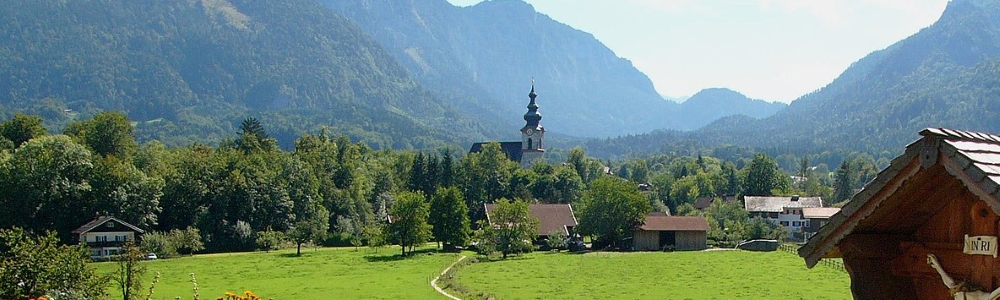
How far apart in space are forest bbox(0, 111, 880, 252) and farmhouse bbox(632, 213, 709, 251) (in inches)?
219

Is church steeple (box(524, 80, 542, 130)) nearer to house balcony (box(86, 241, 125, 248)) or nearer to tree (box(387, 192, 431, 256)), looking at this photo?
tree (box(387, 192, 431, 256))

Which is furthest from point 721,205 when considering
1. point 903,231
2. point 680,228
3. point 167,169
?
point 903,231

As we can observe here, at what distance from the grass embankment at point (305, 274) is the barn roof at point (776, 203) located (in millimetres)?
45799

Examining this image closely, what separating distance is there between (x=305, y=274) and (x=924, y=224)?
46.4 meters

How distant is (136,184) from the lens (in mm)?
71875

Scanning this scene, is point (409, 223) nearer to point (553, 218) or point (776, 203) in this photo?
point (553, 218)

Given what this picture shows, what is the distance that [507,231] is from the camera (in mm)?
66500

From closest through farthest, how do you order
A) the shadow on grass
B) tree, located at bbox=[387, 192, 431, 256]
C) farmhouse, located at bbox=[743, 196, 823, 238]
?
the shadow on grass < tree, located at bbox=[387, 192, 431, 256] < farmhouse, located at bbox=[743, 196, 823, 238]

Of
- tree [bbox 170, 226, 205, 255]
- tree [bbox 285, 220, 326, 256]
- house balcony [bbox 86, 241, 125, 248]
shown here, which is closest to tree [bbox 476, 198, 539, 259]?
tree [bbox 285, 220, 326, 256]

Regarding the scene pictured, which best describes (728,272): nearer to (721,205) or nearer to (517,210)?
(517,210)

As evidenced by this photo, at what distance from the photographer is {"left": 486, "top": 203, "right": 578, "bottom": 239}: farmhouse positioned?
7944 centimetres

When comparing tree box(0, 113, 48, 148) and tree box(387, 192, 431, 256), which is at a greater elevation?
tree box(0, 113, 48, 148)

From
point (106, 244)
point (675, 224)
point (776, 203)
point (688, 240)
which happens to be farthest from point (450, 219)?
point (776, 203)

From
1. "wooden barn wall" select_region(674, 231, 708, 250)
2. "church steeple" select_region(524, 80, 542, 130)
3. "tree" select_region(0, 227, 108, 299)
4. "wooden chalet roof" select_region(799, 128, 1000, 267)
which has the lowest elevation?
"wooden barn wall" select_region(674, 231, 708, 250)
